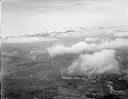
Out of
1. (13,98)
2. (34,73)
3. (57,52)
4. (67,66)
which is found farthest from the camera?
(57,52)

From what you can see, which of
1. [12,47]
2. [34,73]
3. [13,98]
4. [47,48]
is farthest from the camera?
[47,48]

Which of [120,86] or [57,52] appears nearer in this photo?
[120,86]

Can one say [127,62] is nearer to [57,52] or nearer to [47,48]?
[57,52]

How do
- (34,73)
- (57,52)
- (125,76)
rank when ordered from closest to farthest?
(125,76)
(34,73)
(57,52)

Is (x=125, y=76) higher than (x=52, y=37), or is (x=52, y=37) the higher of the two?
(x=52, y=37)

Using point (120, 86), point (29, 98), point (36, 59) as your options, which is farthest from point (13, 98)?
point (36, 59)

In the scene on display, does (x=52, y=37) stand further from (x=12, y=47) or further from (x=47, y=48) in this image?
(x=47, y=48)

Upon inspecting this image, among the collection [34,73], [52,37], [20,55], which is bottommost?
[34,73]

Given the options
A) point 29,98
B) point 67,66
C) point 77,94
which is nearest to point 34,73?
point 67,66

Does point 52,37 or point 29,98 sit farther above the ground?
point 52,37
